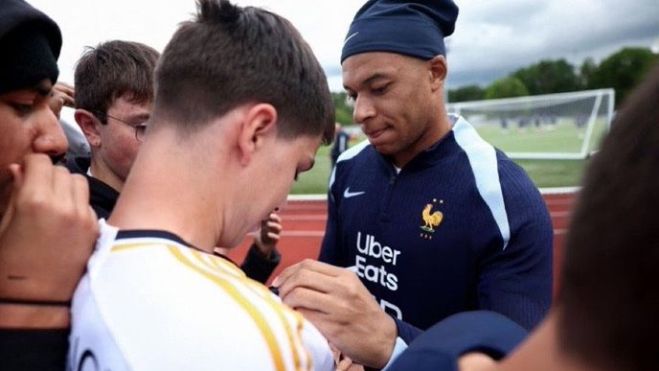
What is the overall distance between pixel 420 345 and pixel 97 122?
1890 millimetres

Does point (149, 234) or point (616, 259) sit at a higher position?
point (616, 259)

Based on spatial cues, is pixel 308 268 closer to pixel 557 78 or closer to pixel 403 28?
pixel 403 28

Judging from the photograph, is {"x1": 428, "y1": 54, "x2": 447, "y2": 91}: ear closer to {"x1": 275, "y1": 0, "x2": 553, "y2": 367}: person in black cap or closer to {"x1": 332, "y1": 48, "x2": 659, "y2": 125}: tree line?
{"x1": 275, "y1": 0, "x2": 553, "y2": 367}: person in black cap

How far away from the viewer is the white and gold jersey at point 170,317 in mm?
913

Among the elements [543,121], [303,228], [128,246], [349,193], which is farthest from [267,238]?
[543,121]

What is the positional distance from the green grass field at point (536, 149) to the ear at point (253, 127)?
57.8ft

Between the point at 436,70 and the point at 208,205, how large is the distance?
140cm

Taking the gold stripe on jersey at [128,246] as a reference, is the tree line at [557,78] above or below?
below

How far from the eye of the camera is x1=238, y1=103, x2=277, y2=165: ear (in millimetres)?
1130

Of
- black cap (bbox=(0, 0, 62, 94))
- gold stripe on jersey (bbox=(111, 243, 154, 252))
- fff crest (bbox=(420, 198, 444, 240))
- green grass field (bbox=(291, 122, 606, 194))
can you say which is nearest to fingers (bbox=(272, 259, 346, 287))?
gold stripe on jersey (bbox=(111, 243, 154, 252))

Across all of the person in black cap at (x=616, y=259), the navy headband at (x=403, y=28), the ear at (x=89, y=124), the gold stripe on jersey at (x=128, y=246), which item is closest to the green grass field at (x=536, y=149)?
the navy headband at (x=403, y=28)

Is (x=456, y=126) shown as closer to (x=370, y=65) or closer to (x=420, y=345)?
(x=370, y=65)

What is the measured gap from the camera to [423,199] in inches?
83.7

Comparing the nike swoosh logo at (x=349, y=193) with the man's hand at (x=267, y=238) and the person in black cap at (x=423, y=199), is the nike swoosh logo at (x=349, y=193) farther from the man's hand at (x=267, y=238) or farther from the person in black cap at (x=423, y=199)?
the man's hand at (x=267, y=238)
